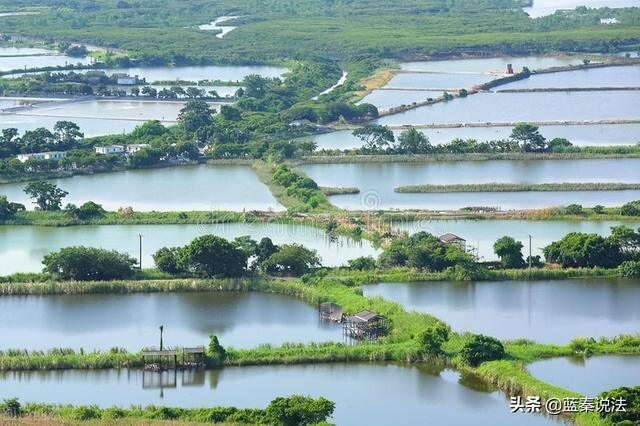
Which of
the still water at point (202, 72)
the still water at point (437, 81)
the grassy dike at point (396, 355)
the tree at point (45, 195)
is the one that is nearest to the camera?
the grassy dike at point (396, 355)

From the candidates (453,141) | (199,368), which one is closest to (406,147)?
(453,141)

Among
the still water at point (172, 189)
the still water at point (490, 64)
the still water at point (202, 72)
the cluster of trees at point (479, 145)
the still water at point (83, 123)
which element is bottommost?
the still water at point (172, 189)

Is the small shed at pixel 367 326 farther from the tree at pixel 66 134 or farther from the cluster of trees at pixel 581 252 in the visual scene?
the tree at pixel 66 134

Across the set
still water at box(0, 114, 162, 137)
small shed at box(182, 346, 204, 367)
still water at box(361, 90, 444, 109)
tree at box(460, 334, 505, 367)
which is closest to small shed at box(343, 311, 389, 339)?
tree at box(460, 334, 505, 367)

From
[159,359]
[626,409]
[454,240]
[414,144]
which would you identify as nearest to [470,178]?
[414,144]

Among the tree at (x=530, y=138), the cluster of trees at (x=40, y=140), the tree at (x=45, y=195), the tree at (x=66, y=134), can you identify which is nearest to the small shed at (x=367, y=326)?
the tree at (x=45, y=195)

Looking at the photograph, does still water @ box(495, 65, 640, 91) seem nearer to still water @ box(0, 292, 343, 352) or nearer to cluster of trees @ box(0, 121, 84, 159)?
cluster of trees @ box(0, 121, 84, 159)
